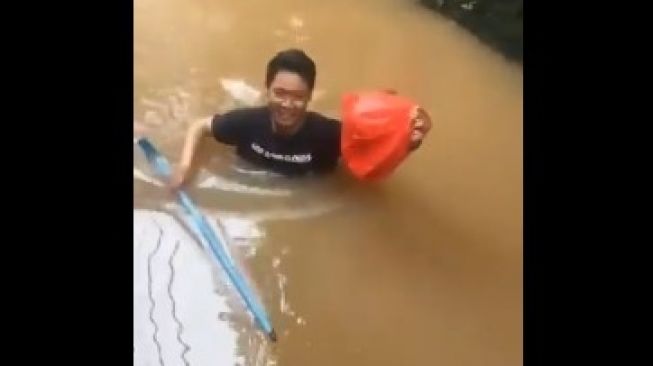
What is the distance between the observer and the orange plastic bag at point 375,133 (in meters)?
0.90

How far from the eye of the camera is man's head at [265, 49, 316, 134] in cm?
92

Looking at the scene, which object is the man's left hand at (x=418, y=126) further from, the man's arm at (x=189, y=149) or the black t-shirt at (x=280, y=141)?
the man's arm at (x=189, y=149)

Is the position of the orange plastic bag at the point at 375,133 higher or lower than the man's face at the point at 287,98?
lower

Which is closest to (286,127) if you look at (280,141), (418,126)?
(280,141)

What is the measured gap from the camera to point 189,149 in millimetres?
911

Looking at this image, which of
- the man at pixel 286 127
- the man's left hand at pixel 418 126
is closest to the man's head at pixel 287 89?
the man at pixel 286 127

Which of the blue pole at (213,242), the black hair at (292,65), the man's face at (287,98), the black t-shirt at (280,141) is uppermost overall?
the black hair at (292,65)

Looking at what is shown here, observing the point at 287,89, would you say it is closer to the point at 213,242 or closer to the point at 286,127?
the point at 286,127

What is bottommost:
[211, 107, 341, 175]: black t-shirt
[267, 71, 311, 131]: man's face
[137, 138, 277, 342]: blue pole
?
[137, 138, 277, 342]: blue pole

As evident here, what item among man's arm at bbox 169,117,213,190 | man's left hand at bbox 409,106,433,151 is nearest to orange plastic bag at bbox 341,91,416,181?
man's left hand at bbox 409,106,433,151

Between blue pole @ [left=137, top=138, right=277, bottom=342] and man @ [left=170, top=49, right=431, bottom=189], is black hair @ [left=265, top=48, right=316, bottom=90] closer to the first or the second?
man @ [left=170, top=49, right=431, bottom=189]

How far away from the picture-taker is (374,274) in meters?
0.93

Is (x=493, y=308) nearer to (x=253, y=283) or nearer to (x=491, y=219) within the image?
(x=491, y=219)
